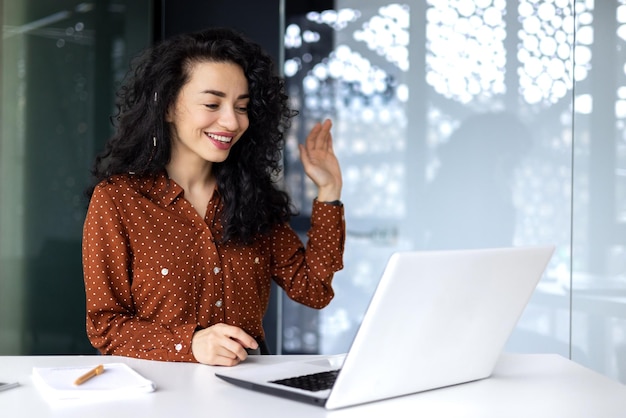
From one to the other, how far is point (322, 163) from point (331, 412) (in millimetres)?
1230

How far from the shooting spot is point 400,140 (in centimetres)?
424

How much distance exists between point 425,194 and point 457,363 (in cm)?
250

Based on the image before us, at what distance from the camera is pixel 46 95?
12.9 ft

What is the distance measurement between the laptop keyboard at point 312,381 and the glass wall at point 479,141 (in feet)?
7.62

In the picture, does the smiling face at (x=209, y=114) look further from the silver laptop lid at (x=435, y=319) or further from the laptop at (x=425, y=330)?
the silver laptop lid at (x=435, y=319)

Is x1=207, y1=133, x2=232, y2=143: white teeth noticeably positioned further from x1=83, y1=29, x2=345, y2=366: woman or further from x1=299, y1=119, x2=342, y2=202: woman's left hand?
x1=299, y1=119, x2=342, y2=202: woman's left hand

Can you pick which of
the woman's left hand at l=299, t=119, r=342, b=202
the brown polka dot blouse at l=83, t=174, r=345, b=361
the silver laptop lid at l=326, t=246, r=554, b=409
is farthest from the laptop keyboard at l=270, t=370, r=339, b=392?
the woman's left hand at l=299, t=119, r=342, b=202

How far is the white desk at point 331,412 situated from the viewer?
4.89ft

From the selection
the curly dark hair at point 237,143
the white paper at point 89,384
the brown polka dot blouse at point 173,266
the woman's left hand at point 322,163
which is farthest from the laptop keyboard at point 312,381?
the woman's left hand at point 322,163

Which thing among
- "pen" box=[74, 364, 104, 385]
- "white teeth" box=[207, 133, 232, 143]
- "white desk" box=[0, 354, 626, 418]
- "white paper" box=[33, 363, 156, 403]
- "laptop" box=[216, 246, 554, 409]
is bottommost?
"white desk" box=[0, 354, 626, 418]

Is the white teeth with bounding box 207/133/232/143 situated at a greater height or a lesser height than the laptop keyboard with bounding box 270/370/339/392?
greater

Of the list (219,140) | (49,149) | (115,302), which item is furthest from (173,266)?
(49,149)

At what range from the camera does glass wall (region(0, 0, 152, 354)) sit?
3771mm

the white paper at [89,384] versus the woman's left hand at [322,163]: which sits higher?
the woman's left hand at [322,163]
